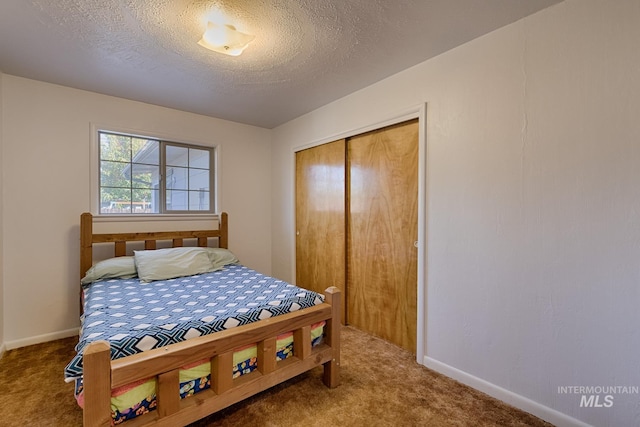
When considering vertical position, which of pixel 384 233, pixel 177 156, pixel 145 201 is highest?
pixel 177 156

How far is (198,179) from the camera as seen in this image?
3.46 metres

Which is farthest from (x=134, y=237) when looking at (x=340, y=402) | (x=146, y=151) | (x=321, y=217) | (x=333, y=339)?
(x=340, y=402)

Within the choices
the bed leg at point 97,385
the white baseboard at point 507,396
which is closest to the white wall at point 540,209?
the white baseboard at point 507,396

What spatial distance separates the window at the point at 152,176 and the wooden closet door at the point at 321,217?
46.7 inches

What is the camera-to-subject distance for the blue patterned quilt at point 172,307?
132 cm

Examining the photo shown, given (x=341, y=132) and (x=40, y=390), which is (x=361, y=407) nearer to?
(x=40, y=390)

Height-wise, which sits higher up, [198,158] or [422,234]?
[198,158]

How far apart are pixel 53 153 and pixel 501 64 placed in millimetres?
3625

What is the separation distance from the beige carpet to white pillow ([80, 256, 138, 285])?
2.10 feet

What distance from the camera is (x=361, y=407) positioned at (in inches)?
65.6

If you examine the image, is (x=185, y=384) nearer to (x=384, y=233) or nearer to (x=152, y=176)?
(x=384, y=233)

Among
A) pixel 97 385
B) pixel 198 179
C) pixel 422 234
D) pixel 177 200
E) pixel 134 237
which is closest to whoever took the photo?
pixel 97 385

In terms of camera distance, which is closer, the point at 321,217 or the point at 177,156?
the point at 321,217

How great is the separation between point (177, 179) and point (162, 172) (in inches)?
7.0
